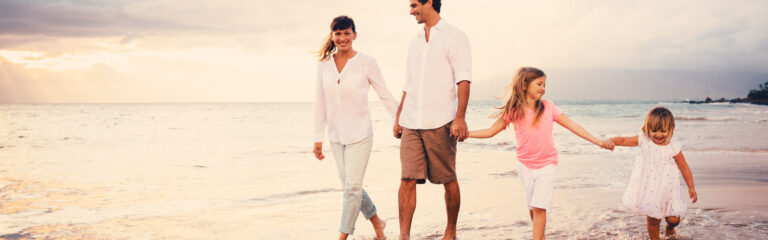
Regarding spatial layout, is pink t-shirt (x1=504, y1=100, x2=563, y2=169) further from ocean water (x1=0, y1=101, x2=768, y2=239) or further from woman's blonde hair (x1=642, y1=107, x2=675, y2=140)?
ocean water (x1=0, y1=101, x2=768, y2=239)

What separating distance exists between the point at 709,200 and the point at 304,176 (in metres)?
5.56

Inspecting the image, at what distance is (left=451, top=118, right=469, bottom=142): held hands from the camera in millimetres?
3879

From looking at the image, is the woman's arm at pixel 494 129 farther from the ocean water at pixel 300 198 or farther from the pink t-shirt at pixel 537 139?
the ocean water at pixel 300 198

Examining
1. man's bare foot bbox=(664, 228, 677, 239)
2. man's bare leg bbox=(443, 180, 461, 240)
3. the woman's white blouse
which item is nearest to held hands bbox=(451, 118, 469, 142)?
man's bare leg bbox=(443, 180, 461, 240)

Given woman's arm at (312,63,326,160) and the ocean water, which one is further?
the ocean water

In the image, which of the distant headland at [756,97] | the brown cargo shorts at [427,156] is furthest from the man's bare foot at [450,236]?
the distant headland at [756,97]

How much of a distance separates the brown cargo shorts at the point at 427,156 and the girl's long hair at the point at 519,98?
466 mm

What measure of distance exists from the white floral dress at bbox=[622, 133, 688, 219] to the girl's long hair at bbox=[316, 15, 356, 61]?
2433 millimetres

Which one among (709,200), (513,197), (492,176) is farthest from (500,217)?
(492,176)

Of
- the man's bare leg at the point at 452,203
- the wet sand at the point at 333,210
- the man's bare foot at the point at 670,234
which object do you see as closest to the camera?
the man's bare leg at the point at 452,203

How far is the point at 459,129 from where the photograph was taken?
388cm

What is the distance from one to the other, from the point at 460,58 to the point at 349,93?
34.8 inches

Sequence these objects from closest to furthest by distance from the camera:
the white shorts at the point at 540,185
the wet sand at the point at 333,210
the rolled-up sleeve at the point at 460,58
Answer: the white shorts at the point at 540,185, the rolled-up sleeve at the point at 460,58, the wet sand at the point at 333,210

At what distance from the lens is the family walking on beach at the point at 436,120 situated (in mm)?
3914
